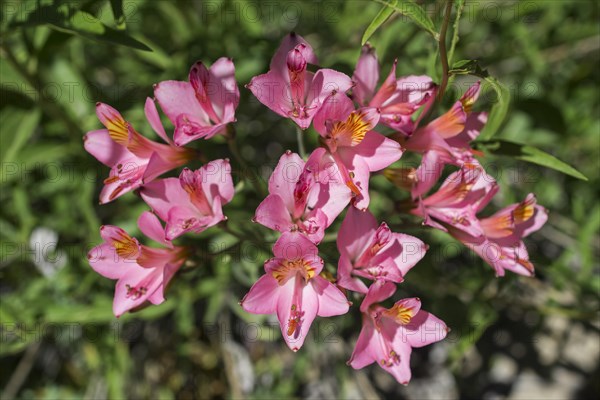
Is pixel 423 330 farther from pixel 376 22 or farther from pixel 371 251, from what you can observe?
pixel 376 22

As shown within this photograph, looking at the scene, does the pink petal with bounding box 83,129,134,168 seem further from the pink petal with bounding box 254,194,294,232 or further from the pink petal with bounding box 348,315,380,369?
the pink petal with bounding box 348,315,380,369

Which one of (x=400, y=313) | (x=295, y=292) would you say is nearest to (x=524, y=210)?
(x=400, y=313)

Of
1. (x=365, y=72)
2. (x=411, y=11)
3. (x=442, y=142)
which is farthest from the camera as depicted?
(x=365, y=72)

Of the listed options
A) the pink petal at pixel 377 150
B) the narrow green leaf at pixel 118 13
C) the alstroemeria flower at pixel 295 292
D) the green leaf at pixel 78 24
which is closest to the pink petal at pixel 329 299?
the alstroemeria flower at pixel 295 292

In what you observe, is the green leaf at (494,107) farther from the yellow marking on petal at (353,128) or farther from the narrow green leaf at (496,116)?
the yellow marking on petal at (353,128)

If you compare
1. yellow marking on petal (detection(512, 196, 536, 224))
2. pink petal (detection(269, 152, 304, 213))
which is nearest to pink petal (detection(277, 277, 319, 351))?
pink petal (detection(269, 152, 304, 213))
